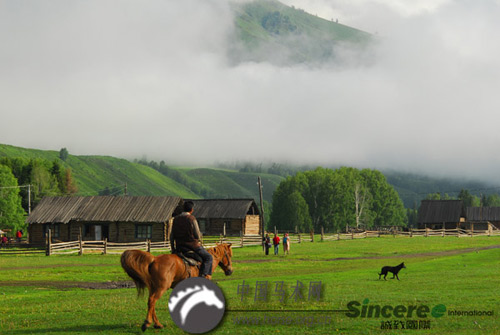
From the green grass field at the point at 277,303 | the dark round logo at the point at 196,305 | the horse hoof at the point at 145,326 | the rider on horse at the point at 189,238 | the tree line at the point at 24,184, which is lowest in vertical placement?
the green grass field at the point at 277,303

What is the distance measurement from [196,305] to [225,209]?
243ft

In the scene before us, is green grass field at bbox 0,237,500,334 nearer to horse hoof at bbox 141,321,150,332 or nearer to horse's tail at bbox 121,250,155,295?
horse hoof at bbox 141,321,150,332

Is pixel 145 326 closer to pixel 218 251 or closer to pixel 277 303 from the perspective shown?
pixel 218 251

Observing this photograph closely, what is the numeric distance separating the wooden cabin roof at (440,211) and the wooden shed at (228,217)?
35.3 meters

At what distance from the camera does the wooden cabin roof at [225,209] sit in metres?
83.0

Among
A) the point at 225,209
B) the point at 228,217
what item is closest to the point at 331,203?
the point at 225,209

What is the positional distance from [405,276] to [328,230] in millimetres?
98766

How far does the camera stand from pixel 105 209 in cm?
6331

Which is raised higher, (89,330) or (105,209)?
(105,209)

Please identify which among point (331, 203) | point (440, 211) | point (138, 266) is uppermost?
point (331, 203)

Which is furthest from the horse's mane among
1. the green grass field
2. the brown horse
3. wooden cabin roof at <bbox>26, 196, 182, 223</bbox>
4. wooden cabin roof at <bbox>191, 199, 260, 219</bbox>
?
wooden cabin roof at <bbox>191, 199, 260, 219</bbox>

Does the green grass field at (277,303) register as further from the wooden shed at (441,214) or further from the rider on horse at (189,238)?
the wooden shed at (441,214)

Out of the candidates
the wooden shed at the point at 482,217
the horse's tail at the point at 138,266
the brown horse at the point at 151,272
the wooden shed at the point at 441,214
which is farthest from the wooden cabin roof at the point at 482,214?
the horse's tail at the point at 138,266

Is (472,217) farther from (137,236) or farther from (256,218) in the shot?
(137,236)
